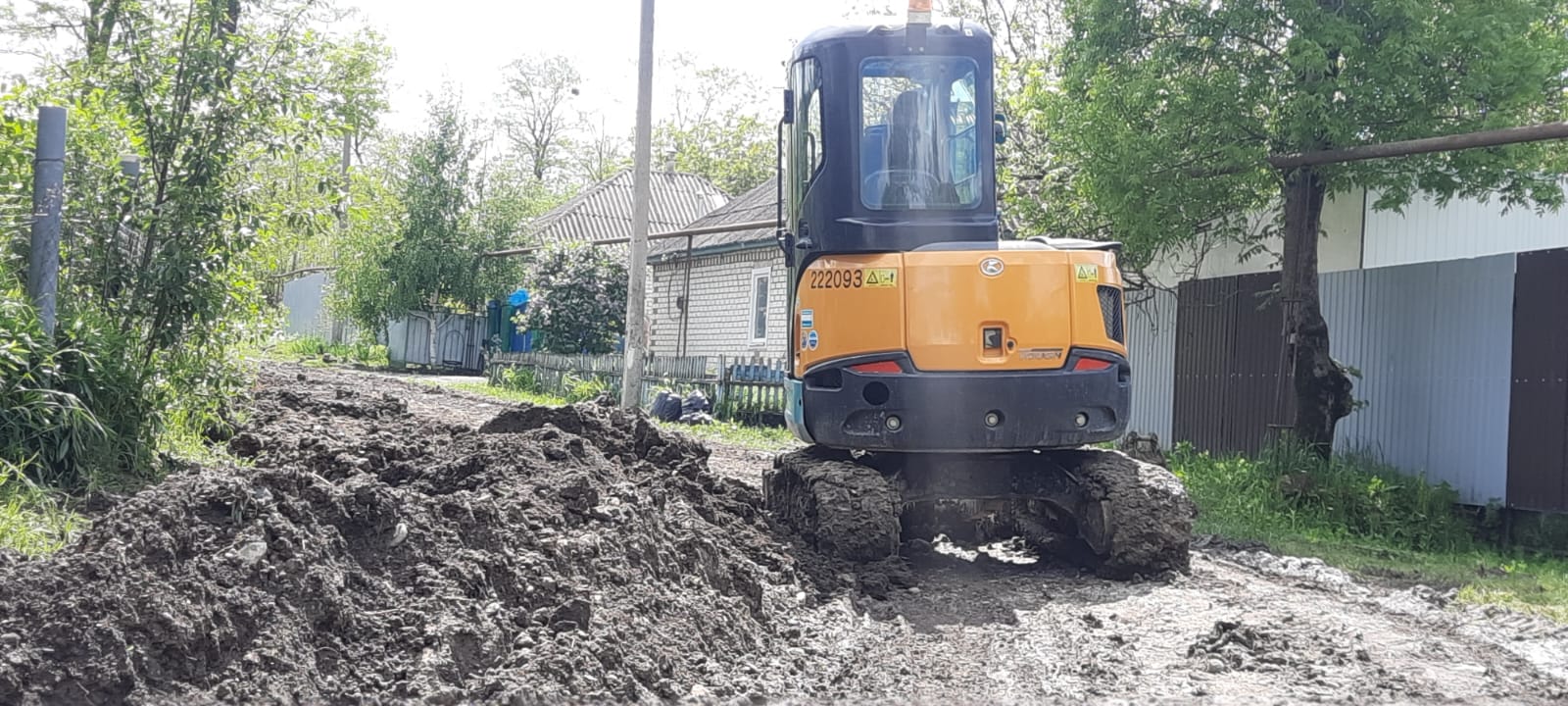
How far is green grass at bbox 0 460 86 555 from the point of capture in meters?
5.93

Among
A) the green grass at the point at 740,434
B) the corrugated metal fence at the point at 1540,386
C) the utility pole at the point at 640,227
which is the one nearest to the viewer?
the corrugated metal fence at the point at 1540,386

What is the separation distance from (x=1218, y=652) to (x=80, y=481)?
18.8 feet

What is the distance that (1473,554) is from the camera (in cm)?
1077

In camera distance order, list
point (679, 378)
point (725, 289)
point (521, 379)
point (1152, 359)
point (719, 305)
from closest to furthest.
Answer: point (1152, 359), point (679, 378), point (521, 379), point (725, 289), point (719, 305)

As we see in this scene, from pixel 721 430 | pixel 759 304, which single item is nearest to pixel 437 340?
pixel 759 304

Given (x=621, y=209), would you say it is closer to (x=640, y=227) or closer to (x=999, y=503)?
(x=640, y=227)

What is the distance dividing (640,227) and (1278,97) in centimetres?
909

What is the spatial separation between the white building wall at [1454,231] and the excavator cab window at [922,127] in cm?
678

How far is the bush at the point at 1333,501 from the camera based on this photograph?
38.0 feet

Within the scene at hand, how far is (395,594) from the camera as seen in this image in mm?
5645

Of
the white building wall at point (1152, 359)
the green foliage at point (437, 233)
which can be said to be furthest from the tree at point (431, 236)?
the white building wall at point (1152, 359)

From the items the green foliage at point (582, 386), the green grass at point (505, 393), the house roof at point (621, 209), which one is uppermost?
the house roof at point (621, 209)

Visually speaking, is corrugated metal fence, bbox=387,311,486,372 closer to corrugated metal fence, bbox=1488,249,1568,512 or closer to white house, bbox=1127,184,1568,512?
white house, bbox=1127,184,1568,512

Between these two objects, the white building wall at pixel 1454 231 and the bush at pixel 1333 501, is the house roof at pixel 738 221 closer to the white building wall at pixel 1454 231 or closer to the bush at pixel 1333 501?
the white building wall at pixel 1454 231
